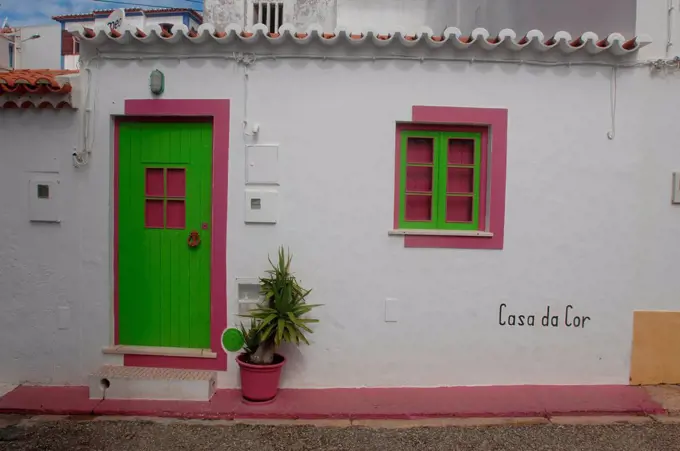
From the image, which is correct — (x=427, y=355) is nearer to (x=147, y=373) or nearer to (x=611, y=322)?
(x=611, y=322)

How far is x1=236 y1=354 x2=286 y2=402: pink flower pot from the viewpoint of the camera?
15.6 feet

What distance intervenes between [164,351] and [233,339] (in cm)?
73

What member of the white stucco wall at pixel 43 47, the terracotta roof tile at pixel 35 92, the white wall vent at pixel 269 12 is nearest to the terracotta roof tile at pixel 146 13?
the white stucco wall at pixel 43 47

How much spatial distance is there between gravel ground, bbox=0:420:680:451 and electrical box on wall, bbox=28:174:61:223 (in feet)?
6.29

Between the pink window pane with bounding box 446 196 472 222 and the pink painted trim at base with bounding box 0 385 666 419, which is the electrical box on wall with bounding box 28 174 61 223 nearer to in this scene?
the pink painted trim at base with bounding box 0 385 666 419

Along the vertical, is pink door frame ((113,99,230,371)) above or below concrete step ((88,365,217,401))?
above

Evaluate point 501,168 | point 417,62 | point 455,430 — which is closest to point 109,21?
point 417,62

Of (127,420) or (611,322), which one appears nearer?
(127,420)

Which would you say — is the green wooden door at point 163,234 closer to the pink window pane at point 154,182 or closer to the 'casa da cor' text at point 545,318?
the pink window pane at point 154,182

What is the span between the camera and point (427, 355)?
204 inches

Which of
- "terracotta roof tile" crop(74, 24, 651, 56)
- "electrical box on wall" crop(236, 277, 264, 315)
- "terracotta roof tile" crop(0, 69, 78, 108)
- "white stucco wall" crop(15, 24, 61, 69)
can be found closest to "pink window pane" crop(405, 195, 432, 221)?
"terracotta roof tile" crop(74, 24, 651, 56)

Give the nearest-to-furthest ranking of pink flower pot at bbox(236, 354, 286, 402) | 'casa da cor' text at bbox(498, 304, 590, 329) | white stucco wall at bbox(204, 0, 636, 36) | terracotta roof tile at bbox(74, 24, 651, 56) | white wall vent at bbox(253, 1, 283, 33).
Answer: pink flower pot at bbox(236, 354, 286, 402)
terracotta roof tile at bbox(74, 24, 651, 56)
'casa da cor' text at bbox(498, 304, 590, 329)
white stucco wall at bbox(204, 0, 636, 36)
white wall vent at bbox(253, 1, 283, 33)

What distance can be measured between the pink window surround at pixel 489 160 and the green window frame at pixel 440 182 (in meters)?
0.09

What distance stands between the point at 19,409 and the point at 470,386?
406 cm
